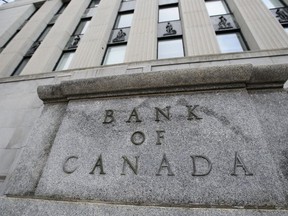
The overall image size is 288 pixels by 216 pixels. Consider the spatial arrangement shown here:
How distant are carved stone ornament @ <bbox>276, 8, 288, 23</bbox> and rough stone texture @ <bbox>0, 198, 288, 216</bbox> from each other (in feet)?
33.6

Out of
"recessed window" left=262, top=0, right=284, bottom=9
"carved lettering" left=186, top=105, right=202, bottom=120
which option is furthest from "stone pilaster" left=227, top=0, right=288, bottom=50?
"carved lettering" left=186, top=105, right=202, bottom=120

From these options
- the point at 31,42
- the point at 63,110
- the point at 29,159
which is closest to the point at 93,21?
the point at 31,42

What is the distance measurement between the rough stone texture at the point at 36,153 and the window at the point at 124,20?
9.14m

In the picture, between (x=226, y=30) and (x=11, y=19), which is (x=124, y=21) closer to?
(x=226, y=30)

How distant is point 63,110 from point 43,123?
51 cm

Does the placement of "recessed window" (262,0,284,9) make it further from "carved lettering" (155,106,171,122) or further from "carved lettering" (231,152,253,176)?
"carved lettering" (231,152,253,176)

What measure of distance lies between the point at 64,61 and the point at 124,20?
4.71m

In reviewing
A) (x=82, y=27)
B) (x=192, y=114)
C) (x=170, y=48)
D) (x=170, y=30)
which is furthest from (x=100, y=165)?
(x=82, y=27)

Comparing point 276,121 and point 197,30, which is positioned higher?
point 197,30

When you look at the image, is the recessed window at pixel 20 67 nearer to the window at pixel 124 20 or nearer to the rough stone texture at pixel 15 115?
the rough stone texture at pixel 15 115

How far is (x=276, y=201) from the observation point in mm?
2646

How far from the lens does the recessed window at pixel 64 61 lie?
10.5 meters

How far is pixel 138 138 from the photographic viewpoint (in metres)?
3.58

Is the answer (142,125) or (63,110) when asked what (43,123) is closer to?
(63,110)
